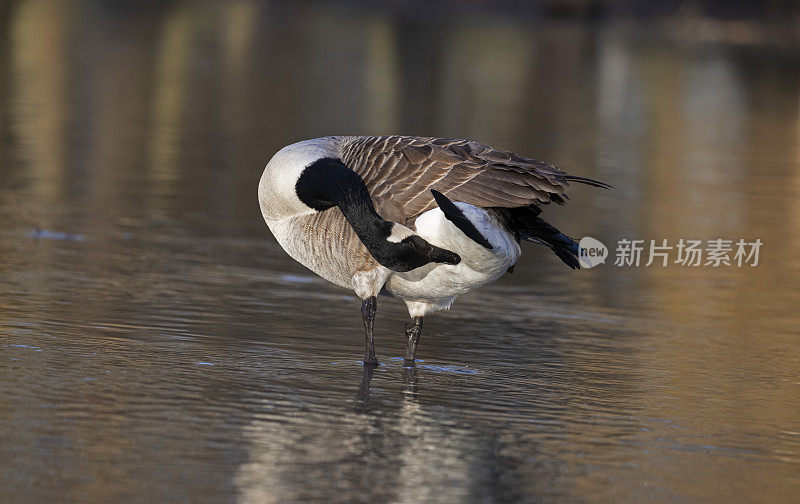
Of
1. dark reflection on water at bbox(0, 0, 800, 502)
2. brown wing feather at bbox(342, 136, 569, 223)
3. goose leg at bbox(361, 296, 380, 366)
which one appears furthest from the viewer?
goose leg at bbox(361, 296, 380, 366)

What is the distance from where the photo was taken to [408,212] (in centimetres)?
740

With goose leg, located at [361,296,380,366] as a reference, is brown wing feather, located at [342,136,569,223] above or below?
above

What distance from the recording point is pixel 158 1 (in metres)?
50.5

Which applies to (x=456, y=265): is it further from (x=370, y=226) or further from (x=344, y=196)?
(x=344, y=196)

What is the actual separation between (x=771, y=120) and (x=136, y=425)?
893 inches

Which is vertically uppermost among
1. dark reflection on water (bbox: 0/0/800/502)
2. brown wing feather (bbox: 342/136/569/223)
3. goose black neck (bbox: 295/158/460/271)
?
brown wing feather (bbox: 342/136/569/223)

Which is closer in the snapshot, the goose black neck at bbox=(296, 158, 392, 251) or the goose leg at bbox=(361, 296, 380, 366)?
the goose black neck at bbox=(296, 158, 392, 251)

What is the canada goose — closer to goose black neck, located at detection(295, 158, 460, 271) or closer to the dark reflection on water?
goose black neck, located at detection(295, 158, 460, 271)

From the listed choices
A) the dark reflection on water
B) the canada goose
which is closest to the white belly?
the canada goose

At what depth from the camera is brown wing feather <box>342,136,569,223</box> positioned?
23.9 ft

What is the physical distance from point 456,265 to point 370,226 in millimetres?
525

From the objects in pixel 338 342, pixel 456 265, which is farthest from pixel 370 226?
pixel 338 342

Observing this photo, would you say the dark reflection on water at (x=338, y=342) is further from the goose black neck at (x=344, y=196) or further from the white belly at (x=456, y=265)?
the goose black neck at (x=344, y=196)

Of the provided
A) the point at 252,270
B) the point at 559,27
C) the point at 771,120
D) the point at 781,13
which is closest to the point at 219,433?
the point at 252,270
